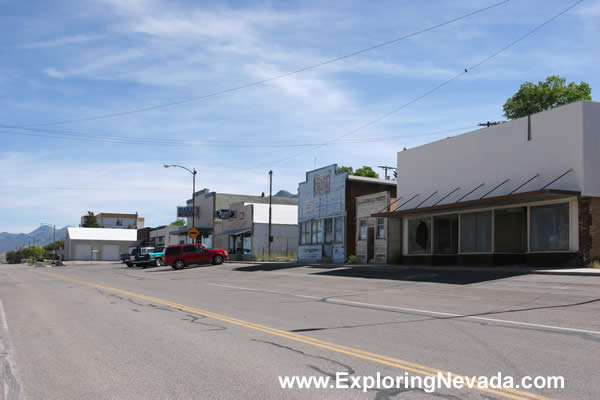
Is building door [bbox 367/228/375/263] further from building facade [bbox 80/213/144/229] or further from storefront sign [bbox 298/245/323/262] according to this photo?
building facade [bbox 80/213/144/229]

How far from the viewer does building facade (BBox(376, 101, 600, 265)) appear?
21766mm

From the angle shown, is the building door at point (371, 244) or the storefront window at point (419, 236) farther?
the building door at point (371, 244)

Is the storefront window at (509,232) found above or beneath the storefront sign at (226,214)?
beneath

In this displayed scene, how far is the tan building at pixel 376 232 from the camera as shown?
33.6 m

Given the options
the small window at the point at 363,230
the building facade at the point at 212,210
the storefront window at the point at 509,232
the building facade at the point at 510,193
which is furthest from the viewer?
the building facade at the point at 212,210

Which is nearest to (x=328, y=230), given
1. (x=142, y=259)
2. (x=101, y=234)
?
(x=142, y=259)

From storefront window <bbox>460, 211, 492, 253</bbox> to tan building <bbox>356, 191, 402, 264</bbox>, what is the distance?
586 centimetres

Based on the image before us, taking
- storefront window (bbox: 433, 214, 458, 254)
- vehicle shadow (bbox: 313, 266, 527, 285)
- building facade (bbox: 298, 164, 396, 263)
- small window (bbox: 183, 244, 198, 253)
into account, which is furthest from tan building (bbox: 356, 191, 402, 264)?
small window (bbox: 183, 244, 198, 253)

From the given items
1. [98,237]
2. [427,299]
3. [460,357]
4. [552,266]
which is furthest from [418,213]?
[98,237]

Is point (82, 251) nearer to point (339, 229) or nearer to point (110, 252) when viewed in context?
point (110, 252)

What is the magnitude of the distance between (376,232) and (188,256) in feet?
51.5

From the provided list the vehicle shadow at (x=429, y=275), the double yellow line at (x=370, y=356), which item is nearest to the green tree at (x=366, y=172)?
the vehicle shadow at (x=429, y=275)

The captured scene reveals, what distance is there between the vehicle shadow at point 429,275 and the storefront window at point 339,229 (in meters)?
9.73

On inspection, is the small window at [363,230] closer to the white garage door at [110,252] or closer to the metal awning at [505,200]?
the metal awning at [505,200]
